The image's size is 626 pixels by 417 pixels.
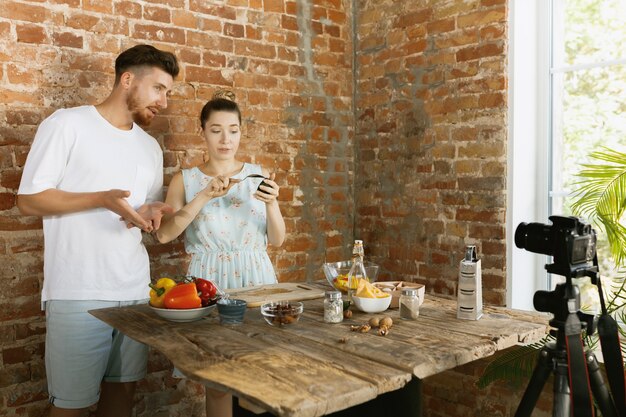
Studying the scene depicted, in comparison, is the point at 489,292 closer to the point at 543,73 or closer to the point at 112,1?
the point at 543,73

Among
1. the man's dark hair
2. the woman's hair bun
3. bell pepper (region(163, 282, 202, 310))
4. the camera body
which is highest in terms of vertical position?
the man's dark hair

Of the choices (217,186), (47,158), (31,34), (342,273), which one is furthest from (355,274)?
(31,34)

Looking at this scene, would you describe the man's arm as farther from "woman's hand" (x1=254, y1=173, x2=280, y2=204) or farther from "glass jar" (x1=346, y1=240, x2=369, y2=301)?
"glass jar" (x1=346, y1=240, x2=369, y2=301)

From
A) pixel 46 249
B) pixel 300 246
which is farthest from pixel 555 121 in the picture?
pixel 46 249

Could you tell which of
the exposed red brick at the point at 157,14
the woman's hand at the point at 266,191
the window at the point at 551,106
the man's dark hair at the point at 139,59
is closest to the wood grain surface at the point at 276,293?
the woman's hand at the point at 266,191

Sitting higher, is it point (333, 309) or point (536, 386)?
point (333, 309)

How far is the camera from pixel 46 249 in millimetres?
2680

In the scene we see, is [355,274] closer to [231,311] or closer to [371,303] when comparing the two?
[371,303]

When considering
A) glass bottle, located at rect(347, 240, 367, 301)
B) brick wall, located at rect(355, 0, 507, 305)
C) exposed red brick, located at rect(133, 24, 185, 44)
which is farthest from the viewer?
brick wall, located at rect(355, 0, 507, 305)

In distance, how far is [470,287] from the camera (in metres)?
2.16

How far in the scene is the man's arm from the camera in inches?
99.1

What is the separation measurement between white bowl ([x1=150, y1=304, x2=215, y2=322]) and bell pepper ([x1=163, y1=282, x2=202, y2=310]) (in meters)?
0.02

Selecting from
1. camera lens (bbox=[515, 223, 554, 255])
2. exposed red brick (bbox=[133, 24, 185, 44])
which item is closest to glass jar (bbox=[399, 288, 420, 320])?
camera lens (bbox=[515, 223, 554, 255])

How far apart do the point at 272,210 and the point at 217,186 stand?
357 millimetres
